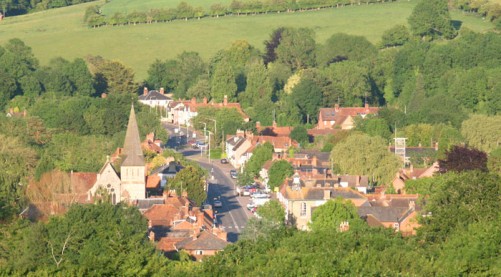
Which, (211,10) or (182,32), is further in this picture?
(211,10)

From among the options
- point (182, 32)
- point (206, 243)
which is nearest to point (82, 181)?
point (206, 243)

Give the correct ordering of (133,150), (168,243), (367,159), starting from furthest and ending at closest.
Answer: (367,159) → (133,150) → (168,243)

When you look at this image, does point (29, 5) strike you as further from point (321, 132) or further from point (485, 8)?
point (321, 132)

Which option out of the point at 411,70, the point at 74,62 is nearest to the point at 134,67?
the point at 74,62

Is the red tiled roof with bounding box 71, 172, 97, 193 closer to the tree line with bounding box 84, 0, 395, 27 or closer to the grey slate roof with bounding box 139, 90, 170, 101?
the grey slate roof with bounding box 139, 90, 170, 101

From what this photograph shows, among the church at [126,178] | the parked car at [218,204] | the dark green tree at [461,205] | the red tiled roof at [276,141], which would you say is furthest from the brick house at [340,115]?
the dark green tree at [461,205]

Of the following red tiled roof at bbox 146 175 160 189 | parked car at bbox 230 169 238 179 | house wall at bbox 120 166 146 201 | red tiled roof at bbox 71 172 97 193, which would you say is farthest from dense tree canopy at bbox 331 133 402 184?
red tiled roof at bbox 71 172 97 193
